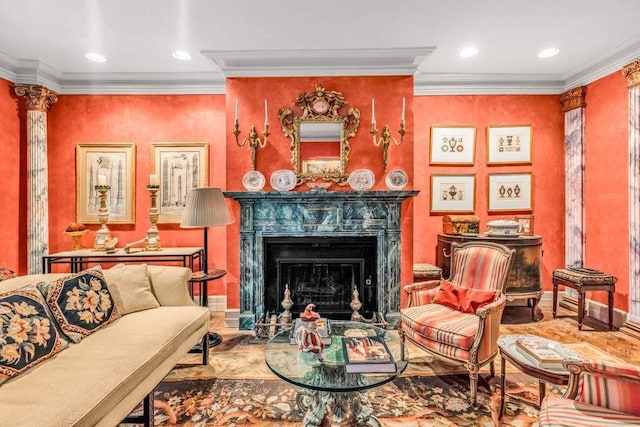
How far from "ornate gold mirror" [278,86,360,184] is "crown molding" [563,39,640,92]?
282 centimetres

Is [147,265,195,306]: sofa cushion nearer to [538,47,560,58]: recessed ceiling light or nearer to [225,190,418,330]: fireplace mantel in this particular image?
[225,190,418,330]: fireplace mantel

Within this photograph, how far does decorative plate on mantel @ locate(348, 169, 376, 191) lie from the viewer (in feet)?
11.6

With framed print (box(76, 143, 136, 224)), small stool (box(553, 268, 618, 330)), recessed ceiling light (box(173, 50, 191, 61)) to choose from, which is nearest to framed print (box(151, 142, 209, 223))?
framed print (box(76, 143, 136, 224))

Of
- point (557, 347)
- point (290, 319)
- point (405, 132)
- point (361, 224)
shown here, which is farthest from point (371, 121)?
point (557, 347)

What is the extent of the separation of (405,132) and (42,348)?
3.42m

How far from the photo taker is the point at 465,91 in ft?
13.6

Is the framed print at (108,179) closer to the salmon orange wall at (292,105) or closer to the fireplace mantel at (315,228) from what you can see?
the salmon orange wall at (292,105)

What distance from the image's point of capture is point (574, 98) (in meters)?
3.99

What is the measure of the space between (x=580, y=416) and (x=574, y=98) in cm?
409

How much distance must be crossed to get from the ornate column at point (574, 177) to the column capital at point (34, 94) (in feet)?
21.1

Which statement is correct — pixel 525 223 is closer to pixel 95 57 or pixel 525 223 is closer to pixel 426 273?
pixel 426 273

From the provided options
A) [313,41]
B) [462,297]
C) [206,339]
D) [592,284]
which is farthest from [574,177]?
[206,339]

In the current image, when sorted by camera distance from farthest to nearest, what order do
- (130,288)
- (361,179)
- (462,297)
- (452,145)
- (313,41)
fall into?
(452,145)
(361,179)
(313,41)
(462,297)
(130,288)

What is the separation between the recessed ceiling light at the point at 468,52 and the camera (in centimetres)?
334
